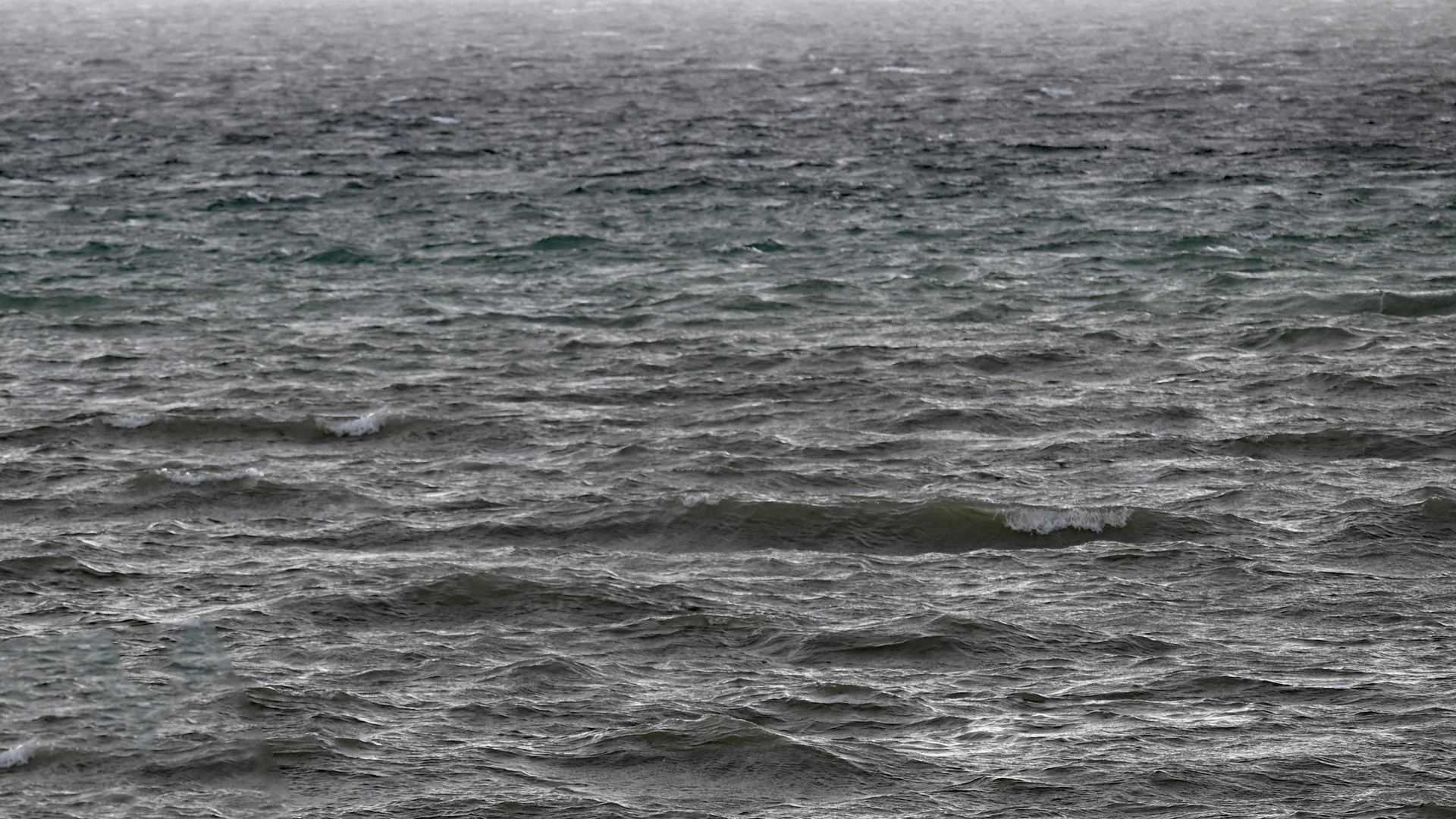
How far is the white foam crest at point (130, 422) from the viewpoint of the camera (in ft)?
52.0

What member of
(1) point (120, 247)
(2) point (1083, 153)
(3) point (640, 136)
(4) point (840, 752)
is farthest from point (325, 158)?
(4) point (840, 752)

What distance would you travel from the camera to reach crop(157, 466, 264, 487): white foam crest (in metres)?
14.2

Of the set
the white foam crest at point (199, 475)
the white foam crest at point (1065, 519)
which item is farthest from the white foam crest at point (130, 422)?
the white foam crest at point (1065, 519)

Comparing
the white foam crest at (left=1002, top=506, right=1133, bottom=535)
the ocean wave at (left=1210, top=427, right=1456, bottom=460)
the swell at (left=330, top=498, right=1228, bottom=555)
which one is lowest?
the swell at (left=330, top=498, right=1228, bottom=555)

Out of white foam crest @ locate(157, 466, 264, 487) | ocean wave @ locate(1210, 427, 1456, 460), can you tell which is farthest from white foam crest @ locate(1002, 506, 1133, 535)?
white foam crest @ locate(157, 466, 264, 487)

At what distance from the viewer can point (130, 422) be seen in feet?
52.4

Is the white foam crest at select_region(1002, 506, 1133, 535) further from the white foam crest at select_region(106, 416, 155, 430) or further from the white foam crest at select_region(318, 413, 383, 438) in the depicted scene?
the white foam crest at select_region(106, 416, 155, 430)

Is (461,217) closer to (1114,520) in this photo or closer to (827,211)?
(827,211)

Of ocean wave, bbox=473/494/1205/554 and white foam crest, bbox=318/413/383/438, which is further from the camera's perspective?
white foam crest, bbox=318/413/383/438

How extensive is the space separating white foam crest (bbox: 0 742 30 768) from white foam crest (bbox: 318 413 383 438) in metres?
6.77

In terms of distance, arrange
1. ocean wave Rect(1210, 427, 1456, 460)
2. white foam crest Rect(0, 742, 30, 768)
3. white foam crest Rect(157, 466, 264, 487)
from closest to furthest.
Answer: white foam crest Rect(0, 742, 30, 768), white foam crest Rect(157, 466, 264, 487), ocean wave Rect(1210, 427, 1456, 460)

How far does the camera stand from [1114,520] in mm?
12891

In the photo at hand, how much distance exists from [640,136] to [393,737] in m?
30.5

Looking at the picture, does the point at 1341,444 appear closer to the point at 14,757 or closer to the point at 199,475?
the point at 199,475
